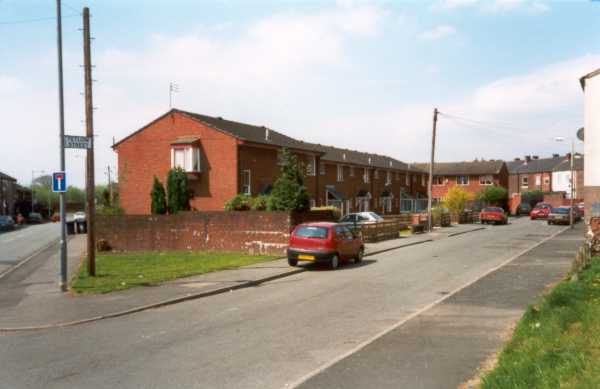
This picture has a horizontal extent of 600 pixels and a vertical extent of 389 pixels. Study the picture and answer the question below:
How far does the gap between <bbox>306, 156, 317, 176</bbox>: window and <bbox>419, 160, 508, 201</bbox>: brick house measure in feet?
130

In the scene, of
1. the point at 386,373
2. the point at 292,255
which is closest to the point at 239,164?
the point at 292,255

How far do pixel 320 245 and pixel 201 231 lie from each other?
902 centimetres

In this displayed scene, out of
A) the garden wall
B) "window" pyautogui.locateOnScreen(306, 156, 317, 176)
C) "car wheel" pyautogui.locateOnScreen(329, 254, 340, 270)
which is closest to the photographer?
"car wheel" pyautogui.locateOnScreen(329, 254, 340, 270)

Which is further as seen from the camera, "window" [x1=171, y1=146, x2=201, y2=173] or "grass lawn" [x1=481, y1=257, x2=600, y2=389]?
"window" [x1=171, y1=146, x2=201, y2=173]

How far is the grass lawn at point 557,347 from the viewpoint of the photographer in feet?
16.9

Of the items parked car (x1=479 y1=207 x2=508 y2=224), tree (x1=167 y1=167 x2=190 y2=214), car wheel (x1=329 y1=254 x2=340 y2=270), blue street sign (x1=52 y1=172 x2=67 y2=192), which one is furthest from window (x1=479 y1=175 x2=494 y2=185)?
blue street sign (x1=52 y1=172 x2=67 y2=192)

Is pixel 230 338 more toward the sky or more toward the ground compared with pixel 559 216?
more toward the ground

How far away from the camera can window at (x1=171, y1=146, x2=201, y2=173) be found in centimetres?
3428

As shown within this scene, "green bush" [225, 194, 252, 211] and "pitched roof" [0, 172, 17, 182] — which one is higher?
"pitched roof" [0, 172, 17, 182]

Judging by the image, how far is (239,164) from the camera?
33.7m

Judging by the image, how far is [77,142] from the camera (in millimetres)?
15359

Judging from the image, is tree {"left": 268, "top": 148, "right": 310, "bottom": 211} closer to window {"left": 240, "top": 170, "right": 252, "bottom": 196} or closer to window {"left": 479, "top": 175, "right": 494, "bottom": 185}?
window {"left": 240, "top": 170, "right": 252, "bottom": 196}

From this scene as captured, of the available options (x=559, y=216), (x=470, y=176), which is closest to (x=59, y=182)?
(x=559, y=216)

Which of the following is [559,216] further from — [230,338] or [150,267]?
[230,338]
